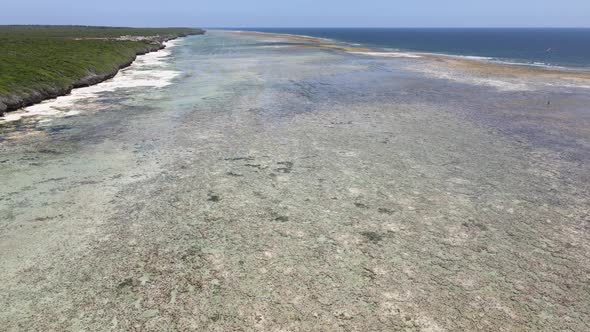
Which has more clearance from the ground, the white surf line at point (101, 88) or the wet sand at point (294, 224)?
the white surf line at point (101, 88)

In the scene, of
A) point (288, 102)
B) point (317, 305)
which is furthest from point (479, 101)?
point (317, 305)

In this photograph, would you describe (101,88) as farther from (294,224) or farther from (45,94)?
(294,224)

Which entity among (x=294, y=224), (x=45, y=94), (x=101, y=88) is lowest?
(x=294, y=224)

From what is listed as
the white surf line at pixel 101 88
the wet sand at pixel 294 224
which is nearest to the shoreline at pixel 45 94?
the white surf line at pixel 101 88

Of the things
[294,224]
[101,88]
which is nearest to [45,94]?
[101,88]

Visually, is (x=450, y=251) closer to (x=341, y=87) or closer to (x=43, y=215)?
(x=43, y=215)

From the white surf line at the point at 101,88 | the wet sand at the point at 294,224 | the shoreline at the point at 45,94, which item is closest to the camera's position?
the wet sand at the point at 294,224

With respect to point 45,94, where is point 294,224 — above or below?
below

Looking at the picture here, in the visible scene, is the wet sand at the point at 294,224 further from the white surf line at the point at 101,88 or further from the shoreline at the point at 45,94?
the shoreline at the point at 45,94
